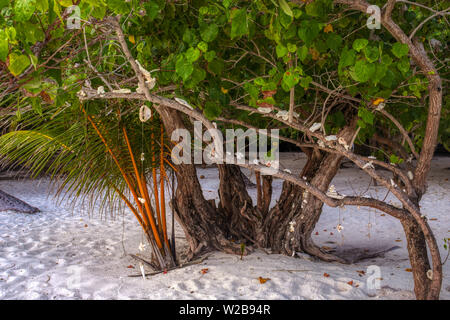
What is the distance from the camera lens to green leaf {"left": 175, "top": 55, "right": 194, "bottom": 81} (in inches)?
76.7

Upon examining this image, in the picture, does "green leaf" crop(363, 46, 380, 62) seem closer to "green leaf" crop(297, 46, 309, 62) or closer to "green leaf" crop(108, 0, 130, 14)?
"green leaf" crop(297, 46, 309, 62)

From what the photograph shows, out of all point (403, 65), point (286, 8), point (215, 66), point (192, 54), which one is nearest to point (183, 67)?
point (192, 54)

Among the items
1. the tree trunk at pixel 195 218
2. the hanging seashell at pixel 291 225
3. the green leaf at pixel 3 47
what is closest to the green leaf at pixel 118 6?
the green leaf at pixel 3 47

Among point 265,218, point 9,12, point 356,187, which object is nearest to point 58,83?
point 9,12

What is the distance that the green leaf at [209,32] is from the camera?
6.55 ft

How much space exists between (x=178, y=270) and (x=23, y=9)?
270 cm

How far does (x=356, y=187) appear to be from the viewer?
852cm

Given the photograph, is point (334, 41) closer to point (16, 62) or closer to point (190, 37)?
point (190, 37)

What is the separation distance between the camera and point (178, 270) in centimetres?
365

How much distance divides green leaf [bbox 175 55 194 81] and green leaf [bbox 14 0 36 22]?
2.43ft

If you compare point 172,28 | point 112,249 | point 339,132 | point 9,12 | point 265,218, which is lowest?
point 112,249

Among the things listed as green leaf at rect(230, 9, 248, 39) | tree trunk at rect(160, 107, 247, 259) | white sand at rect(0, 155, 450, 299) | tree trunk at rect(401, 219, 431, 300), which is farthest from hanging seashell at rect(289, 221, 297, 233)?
green leaf at rect(230, 9, 248, 39)

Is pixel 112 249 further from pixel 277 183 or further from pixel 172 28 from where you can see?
pixel 277 183
